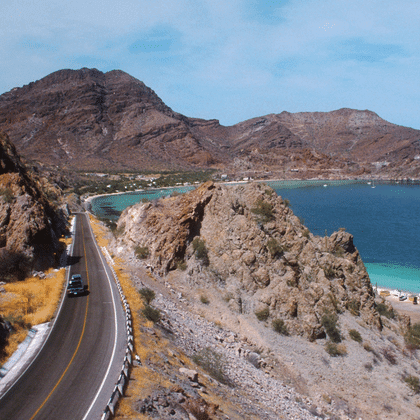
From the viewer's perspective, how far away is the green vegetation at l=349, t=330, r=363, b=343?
21.9 m

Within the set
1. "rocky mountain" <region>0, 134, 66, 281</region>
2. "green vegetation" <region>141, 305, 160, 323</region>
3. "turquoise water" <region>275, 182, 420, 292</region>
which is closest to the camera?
"green vegetation" <region>141, 305, 160, 323</region>

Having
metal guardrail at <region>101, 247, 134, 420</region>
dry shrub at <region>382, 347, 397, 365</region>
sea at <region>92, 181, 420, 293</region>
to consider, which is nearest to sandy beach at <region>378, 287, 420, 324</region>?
sea at <region>92, 181, 420, 293</region>

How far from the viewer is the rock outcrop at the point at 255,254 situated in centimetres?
2352

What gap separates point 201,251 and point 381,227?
67.3 metres

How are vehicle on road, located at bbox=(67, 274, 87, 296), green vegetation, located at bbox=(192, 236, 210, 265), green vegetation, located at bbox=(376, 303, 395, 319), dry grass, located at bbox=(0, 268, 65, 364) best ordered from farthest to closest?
1. green vegetation, located at bbox=(376, 303, 395, 319)
2. green vegetation, located at bbox=(192, 236, 210, 265)
3. vehicle on road, located at bbox=(67, 274, 87, 296)
4. dry grass, located at bbox=(0, 268, 65, 364)

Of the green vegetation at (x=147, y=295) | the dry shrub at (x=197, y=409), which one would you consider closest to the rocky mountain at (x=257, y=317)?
the dry shrub at (x=197, y=409)

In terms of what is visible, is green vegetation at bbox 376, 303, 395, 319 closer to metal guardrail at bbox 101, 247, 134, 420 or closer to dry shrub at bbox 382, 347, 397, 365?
dry shrub at bbox 382, 347, 397, 365

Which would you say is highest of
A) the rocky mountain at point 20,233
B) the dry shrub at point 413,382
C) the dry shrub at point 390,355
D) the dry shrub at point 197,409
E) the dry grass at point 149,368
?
the rocky mountain at point 20,233

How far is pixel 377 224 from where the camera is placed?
8269cm

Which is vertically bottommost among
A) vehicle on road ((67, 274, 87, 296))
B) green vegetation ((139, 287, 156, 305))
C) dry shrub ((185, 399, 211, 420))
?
dry shrub ((185, 399, 211, 420))

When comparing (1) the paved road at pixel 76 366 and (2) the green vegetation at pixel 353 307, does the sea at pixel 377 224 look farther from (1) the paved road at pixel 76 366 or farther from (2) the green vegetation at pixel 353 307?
(2) the green vegetation at pixel 353 307

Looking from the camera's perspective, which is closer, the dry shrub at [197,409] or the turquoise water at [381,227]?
the dry shrub at [197,409]

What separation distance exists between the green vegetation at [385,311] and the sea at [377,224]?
12.2 meters

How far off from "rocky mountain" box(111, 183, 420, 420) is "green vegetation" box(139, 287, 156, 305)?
0.83 m
